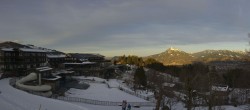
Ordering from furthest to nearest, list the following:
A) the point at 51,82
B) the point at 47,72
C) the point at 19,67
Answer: the point at 19,67 < the point at 47,72 < the point at 51,82

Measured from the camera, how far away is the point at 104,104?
106 ft

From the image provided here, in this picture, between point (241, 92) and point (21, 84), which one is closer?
point (21, 84)

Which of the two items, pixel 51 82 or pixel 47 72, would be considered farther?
pixel 47 72

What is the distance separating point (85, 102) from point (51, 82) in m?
10.5

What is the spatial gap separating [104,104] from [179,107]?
501 inches

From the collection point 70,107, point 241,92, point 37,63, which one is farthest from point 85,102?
point 241,92

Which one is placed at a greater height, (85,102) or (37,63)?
(37,63)

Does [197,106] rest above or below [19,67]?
below

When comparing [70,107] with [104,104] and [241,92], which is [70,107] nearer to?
[104,104]

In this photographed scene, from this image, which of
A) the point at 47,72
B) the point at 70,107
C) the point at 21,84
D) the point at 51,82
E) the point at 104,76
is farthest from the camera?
the point at 104,76

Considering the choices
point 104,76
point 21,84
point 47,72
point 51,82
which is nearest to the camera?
point 21,84

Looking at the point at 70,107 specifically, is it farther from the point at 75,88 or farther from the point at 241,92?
the point at 241,92

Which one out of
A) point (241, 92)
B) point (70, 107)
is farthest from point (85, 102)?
point (241, 92)

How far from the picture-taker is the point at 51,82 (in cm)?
3991
